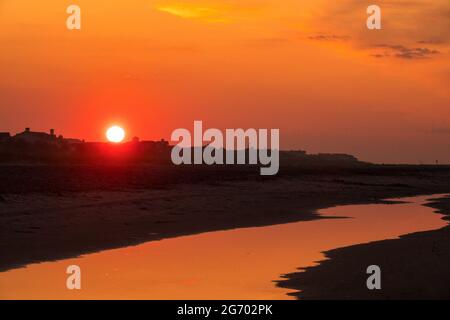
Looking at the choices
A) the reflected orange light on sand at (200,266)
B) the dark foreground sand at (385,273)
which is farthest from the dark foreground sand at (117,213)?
the reflected orange light on sand at (200,266)

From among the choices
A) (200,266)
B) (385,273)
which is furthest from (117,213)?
(385,273)

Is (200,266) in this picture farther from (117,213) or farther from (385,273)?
(117,213)

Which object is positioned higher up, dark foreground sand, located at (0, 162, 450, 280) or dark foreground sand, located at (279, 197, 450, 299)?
dark foreground sand, located at (0, 162, 450, 280)

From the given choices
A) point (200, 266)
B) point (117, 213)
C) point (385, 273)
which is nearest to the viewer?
point (385, 273)

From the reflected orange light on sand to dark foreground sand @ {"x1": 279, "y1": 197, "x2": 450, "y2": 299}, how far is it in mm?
683

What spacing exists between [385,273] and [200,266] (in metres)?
5.13

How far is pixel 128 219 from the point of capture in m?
34.8

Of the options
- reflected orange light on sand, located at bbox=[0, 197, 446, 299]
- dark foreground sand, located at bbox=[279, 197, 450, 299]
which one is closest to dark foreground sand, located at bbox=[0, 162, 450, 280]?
dark foreground sand, located at bbox=[279, 197, 450, 299]

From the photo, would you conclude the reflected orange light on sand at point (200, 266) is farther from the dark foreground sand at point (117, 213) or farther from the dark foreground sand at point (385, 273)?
the dark foreground sand at point (117, 213)

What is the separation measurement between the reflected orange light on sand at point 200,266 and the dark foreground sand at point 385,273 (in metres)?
0.68

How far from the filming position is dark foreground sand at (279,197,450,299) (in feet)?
55.9

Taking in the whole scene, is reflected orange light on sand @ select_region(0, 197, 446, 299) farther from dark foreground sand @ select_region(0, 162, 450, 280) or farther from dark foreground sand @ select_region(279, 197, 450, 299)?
dark foreground sand @ select_region(0, 162, 450, 280)

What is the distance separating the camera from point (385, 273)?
1953cm
